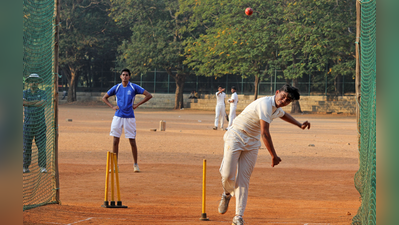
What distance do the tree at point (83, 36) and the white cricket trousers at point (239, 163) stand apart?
1778 inches

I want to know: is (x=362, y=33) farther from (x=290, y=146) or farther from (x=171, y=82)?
(x=171, y=82)

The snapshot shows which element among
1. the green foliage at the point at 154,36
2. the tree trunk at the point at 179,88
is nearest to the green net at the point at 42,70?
the green foliage at the point at 154,36

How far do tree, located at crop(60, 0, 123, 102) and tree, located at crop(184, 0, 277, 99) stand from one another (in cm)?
1264

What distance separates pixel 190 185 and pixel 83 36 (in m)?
43.5

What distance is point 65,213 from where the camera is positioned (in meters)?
6.86

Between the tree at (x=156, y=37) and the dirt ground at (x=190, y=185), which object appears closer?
the dirt ground at (x=190, y=185)

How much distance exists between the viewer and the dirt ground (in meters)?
6.90

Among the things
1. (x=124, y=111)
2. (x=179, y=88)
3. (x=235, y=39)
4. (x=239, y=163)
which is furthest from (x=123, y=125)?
(x=179, y=88)

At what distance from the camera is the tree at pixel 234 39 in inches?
1519

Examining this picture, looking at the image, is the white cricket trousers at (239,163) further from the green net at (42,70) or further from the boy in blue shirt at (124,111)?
the boy in blue shirt at (124,111)

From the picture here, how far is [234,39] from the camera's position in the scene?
128 feet

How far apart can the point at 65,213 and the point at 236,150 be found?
9.19 feet

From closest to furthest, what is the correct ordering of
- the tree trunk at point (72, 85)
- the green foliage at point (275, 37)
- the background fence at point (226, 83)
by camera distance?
the green foliage at point (275, 37) < the background fence at point (226, 83) < the tree trunk at point (72, 85)
